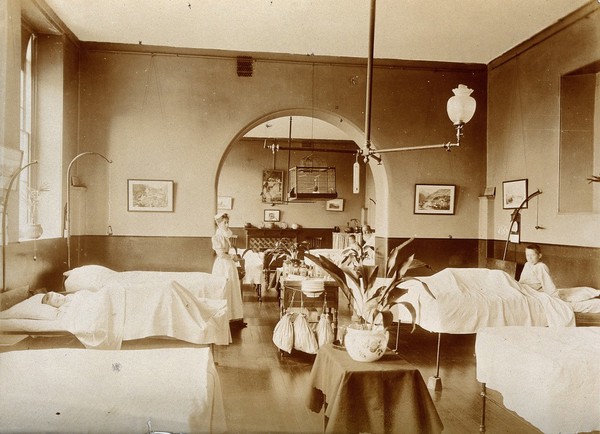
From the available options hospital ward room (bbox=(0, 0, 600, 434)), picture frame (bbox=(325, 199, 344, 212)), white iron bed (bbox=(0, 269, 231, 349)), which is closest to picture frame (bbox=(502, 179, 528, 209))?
hospital ward room (bbox=(0, 0, 600, 434))

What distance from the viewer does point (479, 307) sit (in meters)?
5.32

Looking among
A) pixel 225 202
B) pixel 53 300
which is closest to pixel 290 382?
pixel 53 300

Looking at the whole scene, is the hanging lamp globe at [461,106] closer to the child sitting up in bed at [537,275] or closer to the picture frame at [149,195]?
the child sitting up in bed at [537,275]

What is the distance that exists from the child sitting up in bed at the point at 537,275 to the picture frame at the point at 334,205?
837cm

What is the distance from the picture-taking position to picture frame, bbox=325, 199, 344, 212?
14.4 metres

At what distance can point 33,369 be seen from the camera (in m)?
2.87

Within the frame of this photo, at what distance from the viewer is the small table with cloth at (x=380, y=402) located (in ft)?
8.94

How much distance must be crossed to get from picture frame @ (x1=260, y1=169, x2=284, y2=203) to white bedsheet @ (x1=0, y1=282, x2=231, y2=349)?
9.41m

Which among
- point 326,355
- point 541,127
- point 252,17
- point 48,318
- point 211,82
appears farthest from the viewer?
point 211,82

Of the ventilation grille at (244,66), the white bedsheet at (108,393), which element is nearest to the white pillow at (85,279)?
the white bedsheet at (108,393)

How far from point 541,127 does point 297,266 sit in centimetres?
387

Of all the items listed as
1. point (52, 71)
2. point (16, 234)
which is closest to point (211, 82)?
point (52, 71)

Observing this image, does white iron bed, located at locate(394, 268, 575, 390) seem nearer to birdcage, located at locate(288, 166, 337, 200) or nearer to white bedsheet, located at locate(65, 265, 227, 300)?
white bedsheet, located at locate(65, 265, 227, 300)

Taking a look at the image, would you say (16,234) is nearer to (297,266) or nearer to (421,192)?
(297,266)
